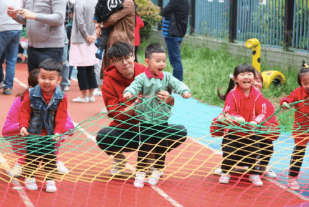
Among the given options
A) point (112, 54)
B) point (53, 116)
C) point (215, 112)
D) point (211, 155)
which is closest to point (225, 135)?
point (211, 155)

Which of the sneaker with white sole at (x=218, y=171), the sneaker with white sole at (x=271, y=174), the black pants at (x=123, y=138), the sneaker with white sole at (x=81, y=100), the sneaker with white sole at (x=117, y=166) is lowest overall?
the sneaker with white sole at (x=81, y=100)

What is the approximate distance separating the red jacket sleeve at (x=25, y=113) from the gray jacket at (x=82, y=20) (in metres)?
3.44

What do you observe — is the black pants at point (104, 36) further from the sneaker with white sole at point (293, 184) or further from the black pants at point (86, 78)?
the sneaker with white sole at point (293, 184)

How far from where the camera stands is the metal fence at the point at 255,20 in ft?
30.3

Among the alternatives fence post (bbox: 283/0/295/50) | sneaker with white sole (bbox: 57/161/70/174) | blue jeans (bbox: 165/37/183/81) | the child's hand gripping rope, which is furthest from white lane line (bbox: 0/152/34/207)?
fence post (bbox: 283/0/295/50)

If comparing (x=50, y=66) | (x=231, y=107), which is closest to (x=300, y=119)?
(x=231, y=107)

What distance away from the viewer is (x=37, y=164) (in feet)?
13.9

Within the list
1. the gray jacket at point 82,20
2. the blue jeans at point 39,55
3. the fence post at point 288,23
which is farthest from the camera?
the fence post at point 288,23

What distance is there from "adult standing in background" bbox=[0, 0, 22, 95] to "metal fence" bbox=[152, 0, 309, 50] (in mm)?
4209

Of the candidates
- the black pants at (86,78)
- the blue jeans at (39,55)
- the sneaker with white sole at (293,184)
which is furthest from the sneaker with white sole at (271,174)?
the black pants at (86,78)

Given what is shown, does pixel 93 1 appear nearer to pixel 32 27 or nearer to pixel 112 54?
pixel 32 27

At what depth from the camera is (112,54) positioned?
4.34 m

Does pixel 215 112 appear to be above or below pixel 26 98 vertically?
below

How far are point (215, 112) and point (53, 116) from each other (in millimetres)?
2831
